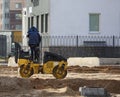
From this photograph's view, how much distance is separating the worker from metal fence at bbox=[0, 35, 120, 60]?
55.1 ft

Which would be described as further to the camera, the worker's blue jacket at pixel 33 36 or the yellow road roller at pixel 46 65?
the worker's blue jacket at pixel 33 36

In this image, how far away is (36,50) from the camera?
25.8 metres

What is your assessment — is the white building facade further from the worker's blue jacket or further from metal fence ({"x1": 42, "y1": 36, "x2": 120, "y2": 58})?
the worker's blue jacket

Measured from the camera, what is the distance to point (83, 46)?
141ft

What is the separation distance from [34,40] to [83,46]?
18.1 metres

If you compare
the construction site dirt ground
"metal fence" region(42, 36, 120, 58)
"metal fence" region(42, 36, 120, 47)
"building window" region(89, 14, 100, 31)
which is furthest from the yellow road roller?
"building window" region(89, 14, 100, 31)

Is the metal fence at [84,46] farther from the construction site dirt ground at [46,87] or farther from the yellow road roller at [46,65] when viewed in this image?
the construction site dirt ground at [46,87]

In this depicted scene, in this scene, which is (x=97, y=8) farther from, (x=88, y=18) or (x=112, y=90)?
(x=112, y=90)

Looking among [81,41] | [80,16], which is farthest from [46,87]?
[80,16]

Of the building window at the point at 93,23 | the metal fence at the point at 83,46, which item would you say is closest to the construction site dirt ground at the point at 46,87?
the metal fence at the point at 83,46

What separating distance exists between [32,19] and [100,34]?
33.3ft

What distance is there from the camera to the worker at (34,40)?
2497 cm

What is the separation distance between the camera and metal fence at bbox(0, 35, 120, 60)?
42.8 metres

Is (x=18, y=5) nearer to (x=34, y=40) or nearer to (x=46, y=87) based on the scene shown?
(x=34, y=40)
